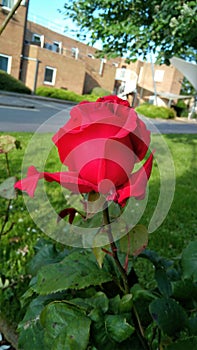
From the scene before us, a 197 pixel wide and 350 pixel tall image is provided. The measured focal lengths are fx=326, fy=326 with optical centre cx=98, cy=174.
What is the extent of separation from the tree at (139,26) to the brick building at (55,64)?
1160 centimetres

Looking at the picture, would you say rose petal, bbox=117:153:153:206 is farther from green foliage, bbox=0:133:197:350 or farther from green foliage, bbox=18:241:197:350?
green foliage, bbox=18:241:197:350

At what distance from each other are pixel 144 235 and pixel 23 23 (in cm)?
1838

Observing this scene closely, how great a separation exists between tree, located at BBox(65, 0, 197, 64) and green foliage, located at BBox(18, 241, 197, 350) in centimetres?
305

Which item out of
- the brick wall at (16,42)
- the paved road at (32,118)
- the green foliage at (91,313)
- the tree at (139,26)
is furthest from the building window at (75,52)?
the green foliage at (91,313)

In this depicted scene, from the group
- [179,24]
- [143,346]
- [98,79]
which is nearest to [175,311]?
[143,346]

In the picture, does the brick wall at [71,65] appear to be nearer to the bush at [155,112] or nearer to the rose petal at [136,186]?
the bush at [155,112]

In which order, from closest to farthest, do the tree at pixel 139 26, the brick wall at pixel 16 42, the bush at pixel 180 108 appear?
1. the tree at pixel 139 26
2. the brick wall at pixel 16 42
3. the bush at pixel 180 108

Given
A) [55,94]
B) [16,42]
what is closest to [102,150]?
[16,42]

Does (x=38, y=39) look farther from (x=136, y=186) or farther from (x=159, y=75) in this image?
(x=136, y=186)

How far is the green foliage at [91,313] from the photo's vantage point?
49 centimetres

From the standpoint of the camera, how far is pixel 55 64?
69.1 ft

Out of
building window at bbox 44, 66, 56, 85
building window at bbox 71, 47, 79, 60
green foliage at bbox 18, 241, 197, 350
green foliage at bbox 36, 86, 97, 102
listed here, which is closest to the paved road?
green foliage at bbox 18, 241, 197, 350

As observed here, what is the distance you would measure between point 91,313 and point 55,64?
21972mm

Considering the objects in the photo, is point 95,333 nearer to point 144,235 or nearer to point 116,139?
point 144,235
